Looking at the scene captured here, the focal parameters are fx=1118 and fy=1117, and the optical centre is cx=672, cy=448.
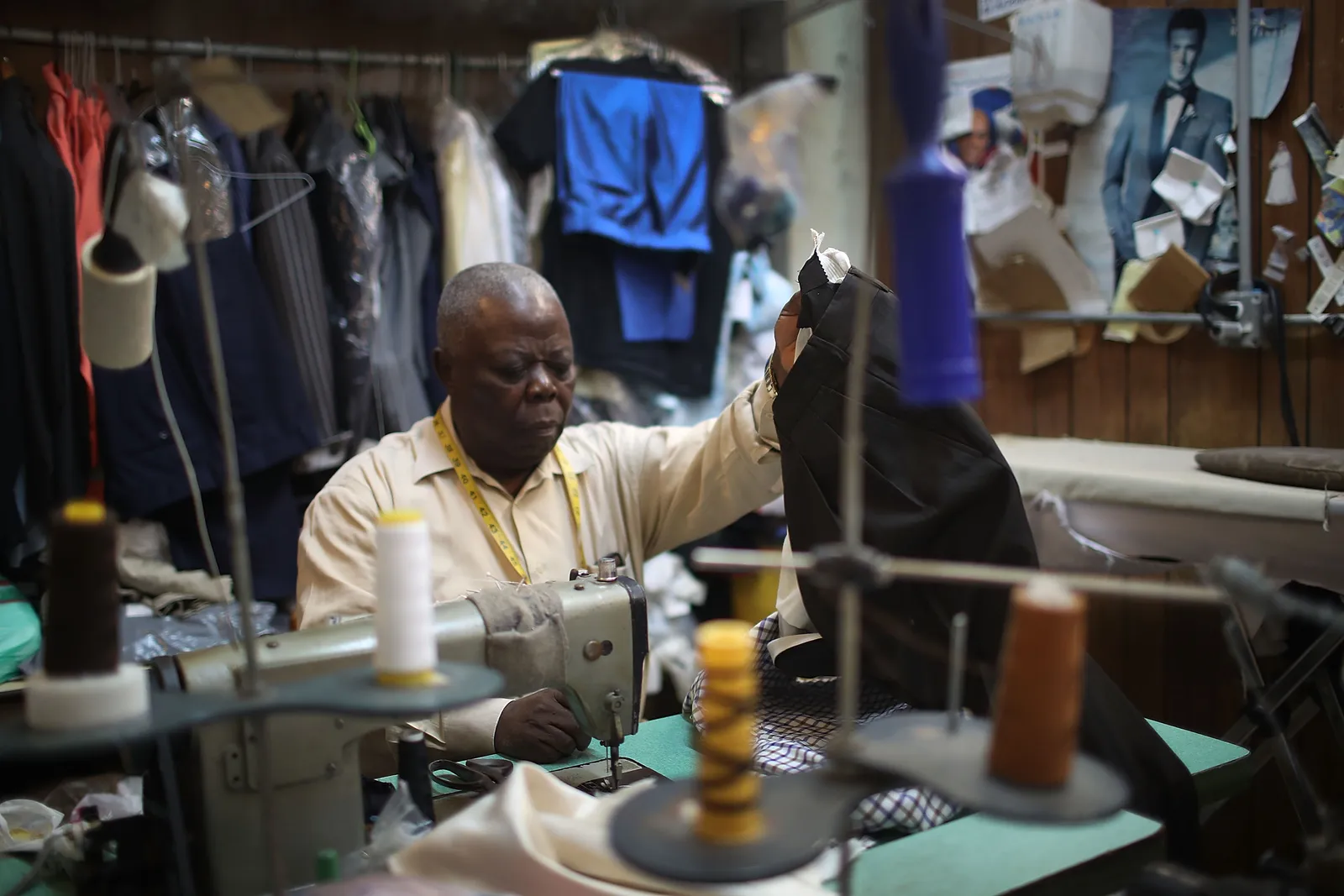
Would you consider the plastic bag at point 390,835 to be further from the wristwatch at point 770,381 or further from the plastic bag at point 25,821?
the wristwatch at point 770,381

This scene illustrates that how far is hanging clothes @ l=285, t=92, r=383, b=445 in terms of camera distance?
2.90 meters

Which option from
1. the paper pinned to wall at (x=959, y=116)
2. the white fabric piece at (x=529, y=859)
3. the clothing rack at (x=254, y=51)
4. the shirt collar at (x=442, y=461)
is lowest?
the white fabric piece at (x=529, y=859)

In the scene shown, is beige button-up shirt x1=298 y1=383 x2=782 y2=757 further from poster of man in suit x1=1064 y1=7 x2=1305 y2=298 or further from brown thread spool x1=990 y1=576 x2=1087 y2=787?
poster of man in suit x1=1064 y1=7 x2=1305 y2=298

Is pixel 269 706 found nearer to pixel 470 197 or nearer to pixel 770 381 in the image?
pixel 770 381

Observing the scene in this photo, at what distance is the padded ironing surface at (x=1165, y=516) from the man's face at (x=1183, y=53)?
94 centimetres

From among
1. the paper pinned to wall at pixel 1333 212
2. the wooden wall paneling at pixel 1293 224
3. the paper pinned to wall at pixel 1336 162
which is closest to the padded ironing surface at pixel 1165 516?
the wooden wall paneling at pixel 1293 224

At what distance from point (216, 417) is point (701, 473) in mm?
1287

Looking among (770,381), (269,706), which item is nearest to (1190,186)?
(770,381)

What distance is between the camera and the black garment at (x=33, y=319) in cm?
249

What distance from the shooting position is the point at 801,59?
384cm

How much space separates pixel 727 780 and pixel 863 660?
641 mm

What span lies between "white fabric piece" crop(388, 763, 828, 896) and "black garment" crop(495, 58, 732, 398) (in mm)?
2306

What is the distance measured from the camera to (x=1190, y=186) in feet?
9.09

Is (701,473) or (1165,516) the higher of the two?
(701,473)
